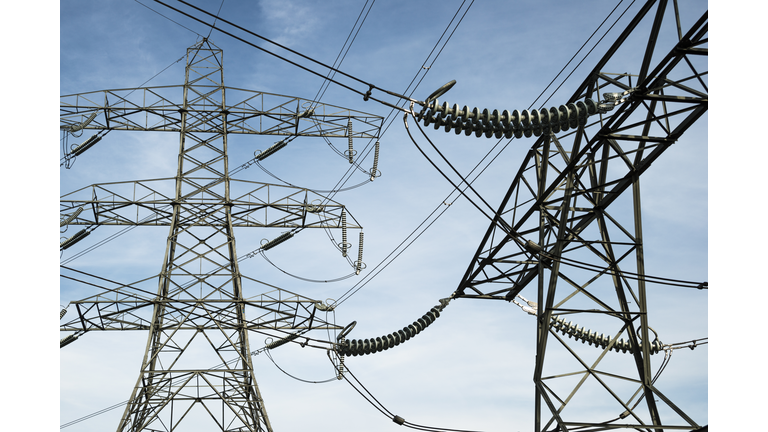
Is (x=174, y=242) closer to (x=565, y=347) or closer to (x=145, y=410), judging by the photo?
(x=145, y=410)

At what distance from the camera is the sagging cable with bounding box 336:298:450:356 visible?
14.6 m

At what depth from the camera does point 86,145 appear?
70.0ft

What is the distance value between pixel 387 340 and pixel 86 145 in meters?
12.2

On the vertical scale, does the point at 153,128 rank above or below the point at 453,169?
above

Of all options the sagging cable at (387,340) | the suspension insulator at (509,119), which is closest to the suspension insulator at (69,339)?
the sagging cable at (387,340)

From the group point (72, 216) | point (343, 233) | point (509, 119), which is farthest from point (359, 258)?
point (509, 119)

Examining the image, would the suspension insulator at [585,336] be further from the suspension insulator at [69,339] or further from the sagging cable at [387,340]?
the suspension insulator at [69,339]

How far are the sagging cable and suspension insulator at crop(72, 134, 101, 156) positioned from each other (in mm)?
10811

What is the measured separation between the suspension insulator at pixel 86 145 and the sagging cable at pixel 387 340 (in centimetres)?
1081

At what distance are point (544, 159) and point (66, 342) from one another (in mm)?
14616

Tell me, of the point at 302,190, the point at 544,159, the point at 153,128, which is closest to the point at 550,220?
the point at 544,159

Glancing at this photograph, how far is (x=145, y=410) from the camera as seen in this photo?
1864 centimetres

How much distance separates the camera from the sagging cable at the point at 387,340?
14.6m

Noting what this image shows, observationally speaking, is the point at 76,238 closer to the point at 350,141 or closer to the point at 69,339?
the point at 69,339
